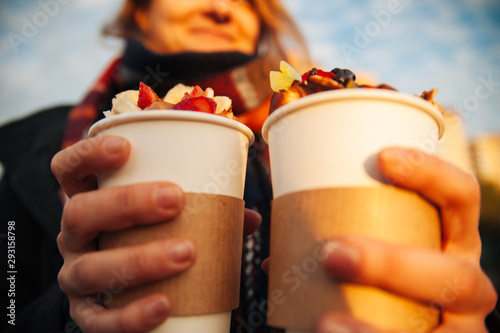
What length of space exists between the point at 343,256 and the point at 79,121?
6.91ft

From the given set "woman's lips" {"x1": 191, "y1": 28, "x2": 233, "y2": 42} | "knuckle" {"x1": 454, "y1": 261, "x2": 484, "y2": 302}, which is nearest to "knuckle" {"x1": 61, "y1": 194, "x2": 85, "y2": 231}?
"knuckle" {"x1": 454, "y1": 261, "x2": 484, "y2": 302}

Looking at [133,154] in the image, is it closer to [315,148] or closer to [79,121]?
[315,148]

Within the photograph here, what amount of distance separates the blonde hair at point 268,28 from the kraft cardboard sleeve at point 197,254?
183cm

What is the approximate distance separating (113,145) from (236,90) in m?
1.38

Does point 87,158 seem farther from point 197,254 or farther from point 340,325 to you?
point 340,325

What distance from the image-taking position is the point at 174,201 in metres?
0.69

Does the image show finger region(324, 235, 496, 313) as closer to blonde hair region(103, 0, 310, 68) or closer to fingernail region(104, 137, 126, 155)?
fingernail region(104, 137, 126, 155)

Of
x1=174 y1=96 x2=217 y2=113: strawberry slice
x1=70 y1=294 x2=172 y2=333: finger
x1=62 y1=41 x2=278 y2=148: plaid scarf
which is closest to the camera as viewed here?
x1=70 y1=294 x2=172 y2=333: finger

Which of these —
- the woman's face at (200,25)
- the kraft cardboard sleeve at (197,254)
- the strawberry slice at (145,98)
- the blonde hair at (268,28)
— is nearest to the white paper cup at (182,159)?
the kraft cardboard sleeve at (197,254)

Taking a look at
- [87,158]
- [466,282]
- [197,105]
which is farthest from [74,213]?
[466,282]

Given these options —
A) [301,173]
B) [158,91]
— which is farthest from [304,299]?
[158,91]

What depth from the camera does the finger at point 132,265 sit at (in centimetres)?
68

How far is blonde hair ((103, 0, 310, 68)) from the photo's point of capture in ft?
7.86

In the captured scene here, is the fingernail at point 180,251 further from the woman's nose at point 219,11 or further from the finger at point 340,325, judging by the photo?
the woman's nose at point 219,11
